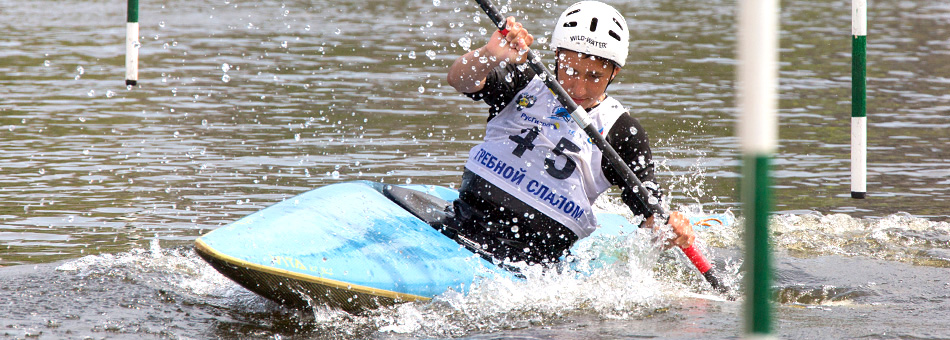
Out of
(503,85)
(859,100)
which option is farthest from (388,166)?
(503,85)

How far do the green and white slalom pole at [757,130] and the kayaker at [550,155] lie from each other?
256cm

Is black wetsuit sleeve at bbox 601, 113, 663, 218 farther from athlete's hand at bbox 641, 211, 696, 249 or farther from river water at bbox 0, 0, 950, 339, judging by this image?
river water at bbox 0, 0, 950, 339

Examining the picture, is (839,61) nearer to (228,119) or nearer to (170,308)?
(228,119)

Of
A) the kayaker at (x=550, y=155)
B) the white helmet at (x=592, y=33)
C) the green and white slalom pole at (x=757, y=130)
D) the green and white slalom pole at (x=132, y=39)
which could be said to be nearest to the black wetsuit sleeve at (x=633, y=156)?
the kayaker at (x=550, y=155)

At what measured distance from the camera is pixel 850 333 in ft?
14.3

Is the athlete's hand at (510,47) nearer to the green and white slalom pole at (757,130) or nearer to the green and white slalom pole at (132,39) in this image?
the green and white slalom pole at (757,130)

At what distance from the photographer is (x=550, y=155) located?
478 cm

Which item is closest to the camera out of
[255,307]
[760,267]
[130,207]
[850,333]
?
[760,267]

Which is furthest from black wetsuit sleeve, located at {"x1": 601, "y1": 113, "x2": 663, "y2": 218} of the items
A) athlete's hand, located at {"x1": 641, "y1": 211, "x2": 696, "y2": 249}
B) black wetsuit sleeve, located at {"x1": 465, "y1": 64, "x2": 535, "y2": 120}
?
black wetsuit sleeve, located at {"x1": 465, "y1": 64, "x2": 535, "y2": 120}

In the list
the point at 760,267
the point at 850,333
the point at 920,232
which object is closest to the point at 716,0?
the point at 920,232

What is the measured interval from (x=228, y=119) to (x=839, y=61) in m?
8.44

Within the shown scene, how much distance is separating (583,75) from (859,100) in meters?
2.77

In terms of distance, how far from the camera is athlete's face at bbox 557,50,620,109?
4.76 metres

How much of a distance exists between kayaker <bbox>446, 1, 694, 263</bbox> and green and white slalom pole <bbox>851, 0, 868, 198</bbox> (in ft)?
8.19
